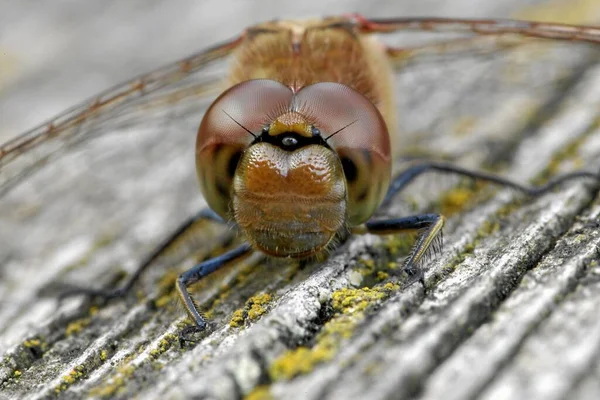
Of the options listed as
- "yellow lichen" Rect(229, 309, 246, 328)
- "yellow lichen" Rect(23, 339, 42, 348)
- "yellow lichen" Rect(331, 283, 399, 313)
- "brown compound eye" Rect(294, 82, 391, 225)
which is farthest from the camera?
"yellow lichen" Rect(23, 339, 42, 348)

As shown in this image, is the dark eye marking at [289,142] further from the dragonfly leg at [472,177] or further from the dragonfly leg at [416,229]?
the dragonfly leg at [472,177]

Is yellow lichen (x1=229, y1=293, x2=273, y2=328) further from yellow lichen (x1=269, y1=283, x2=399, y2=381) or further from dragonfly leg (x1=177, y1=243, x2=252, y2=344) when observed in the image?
yellow lichen (x1=269, y1=283, x2=399, y2=381)

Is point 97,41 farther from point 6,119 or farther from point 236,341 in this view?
point 236,341

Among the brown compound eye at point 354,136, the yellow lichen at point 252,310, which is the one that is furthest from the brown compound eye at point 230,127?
the yellow lichen at point 252,310

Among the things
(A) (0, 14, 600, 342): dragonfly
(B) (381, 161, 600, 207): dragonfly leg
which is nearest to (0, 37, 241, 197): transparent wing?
(A) (0, 14, 600, 342): dragonfly

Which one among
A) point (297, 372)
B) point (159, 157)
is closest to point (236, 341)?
point (297, 372)

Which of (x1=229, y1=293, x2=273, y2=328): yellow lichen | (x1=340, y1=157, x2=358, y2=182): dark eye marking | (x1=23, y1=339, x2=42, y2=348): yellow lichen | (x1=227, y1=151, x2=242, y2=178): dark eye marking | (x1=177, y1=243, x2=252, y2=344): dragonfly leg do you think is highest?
(x1=227, y1=151, x2=242, y2=178): dark eye marking
